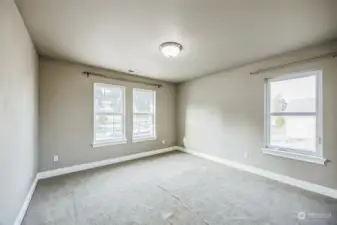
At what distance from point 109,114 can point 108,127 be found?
12.8 inches

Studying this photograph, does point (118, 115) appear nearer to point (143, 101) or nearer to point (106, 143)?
point (106, 143)

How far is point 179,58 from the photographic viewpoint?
364cm

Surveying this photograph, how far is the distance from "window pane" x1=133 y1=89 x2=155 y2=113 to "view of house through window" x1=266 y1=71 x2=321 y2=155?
3.13 metres

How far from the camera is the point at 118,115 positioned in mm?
4777

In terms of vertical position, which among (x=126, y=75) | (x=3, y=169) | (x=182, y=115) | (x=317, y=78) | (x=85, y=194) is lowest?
(x=85, y=194)

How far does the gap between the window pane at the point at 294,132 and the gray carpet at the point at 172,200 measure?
2.47ft

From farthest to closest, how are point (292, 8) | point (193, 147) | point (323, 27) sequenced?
point (193, 147)
point (323, 27)
point (292, 8)

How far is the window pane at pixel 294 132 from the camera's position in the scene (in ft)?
10.2

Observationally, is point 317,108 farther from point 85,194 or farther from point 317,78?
point 85,194

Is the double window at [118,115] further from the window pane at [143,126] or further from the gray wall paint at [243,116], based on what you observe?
the gray wall paint at [243,116]

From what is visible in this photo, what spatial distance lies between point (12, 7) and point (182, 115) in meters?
4.68

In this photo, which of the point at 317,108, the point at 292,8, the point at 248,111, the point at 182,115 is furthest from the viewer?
the point at 182,115

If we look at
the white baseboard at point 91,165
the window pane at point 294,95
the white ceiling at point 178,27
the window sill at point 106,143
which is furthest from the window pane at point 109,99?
the window pane at point 294,95

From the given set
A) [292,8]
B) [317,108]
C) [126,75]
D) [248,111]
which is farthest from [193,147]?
[292,8]
